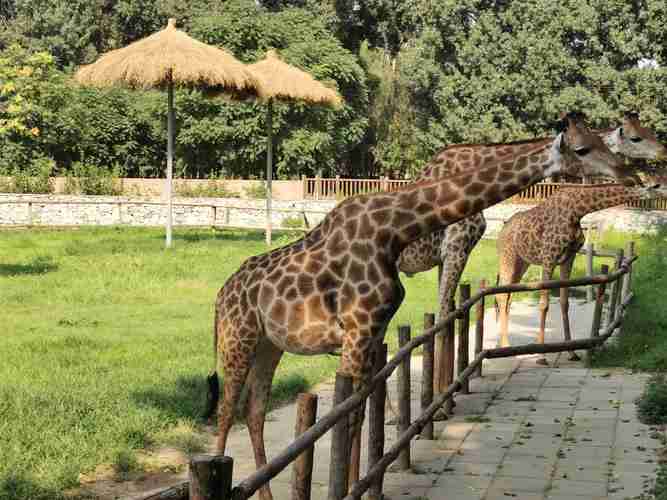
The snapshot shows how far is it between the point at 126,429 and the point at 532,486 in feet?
9.70

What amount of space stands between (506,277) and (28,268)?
27.5 feet

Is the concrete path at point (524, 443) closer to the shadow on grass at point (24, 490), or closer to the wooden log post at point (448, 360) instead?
the wooden log post at point (448, 360)

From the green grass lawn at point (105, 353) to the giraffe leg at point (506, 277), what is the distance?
1202mm

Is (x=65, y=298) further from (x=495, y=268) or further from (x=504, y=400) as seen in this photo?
(x=495, y=268)

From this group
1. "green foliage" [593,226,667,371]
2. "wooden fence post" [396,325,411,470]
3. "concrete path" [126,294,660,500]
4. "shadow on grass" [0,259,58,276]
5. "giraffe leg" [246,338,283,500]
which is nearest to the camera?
"giraffe leg" [246,338,283,500]

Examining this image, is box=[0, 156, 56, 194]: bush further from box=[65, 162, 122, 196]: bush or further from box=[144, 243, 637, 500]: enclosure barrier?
box=[144, 243, 637, 500]: enclosure barrier

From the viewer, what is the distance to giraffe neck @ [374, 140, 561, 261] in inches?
199

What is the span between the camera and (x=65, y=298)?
1267 centimetres

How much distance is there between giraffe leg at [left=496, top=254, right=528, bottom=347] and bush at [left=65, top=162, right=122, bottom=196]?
19.8 metres

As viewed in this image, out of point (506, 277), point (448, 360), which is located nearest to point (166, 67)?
point (506, 277)

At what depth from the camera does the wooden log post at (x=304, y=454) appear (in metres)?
4.23

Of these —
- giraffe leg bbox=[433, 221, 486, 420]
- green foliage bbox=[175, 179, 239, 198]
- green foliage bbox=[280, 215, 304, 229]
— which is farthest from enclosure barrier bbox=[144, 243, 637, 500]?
green foliage bbox=[175, 179, 239, 198]

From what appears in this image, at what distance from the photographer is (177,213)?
27562 millimetres

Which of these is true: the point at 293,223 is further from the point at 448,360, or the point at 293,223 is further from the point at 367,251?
the point at 367,251
